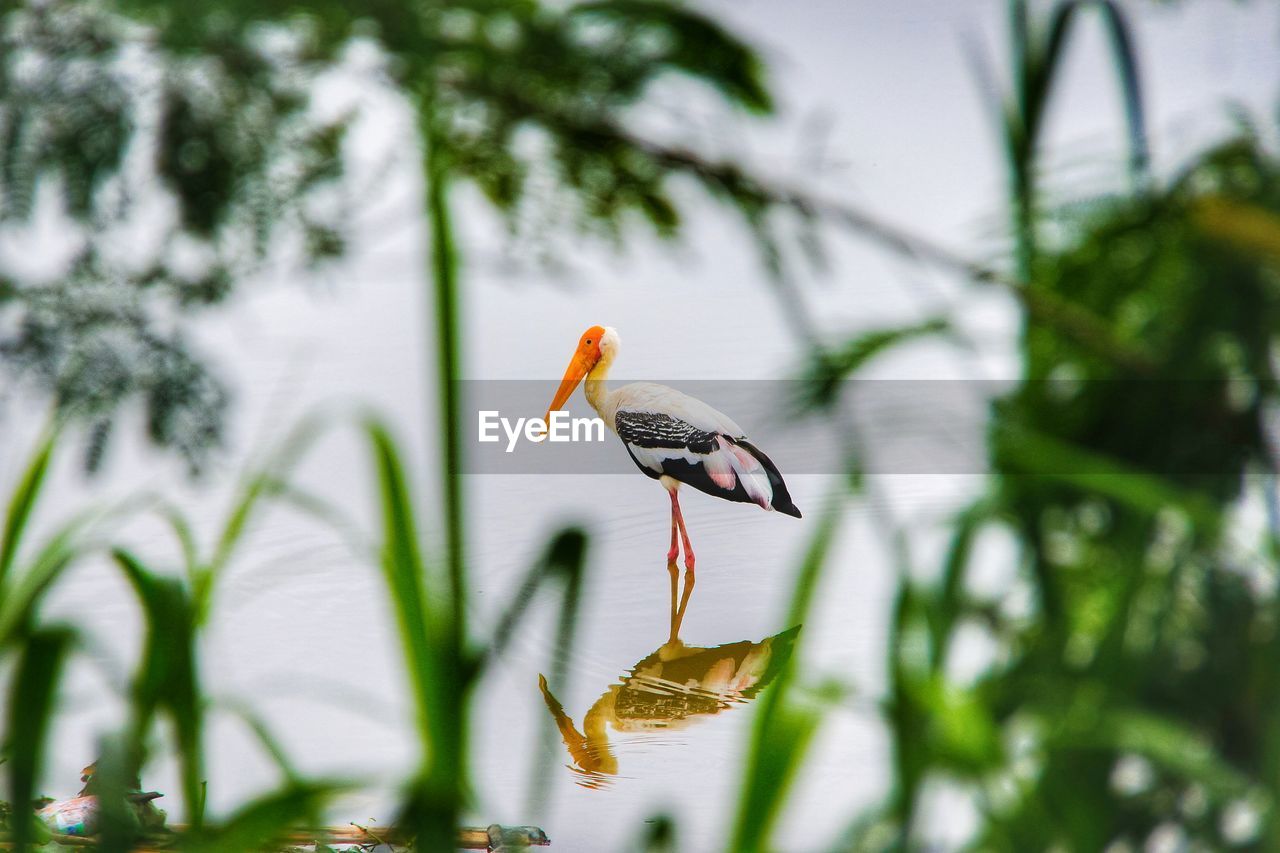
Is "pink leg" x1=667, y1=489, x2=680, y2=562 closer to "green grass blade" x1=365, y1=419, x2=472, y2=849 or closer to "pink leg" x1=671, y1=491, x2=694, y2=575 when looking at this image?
"pink leg" x1=671, y1=491, x2=694, y2=575

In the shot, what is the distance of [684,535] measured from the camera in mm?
551

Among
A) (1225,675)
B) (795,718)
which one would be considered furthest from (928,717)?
(1225,675)

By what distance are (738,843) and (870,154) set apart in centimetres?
37

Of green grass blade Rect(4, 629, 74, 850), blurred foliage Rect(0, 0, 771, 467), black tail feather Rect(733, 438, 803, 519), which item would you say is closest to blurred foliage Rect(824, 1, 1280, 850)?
black tail feather Rect(733, 438, 803, 519)

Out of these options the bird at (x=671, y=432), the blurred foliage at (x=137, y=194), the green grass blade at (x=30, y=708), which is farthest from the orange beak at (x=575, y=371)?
the green grass blade at (x=30, y=708)

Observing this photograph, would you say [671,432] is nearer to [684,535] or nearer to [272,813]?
[684,535]

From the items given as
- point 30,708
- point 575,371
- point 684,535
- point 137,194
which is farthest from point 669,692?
point 137,194

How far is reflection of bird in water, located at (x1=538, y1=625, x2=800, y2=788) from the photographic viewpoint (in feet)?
1.75

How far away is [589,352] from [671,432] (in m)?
0.07

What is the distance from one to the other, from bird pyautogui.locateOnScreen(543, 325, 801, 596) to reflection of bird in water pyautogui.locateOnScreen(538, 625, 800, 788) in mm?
85

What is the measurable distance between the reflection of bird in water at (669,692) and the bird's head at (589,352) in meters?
0.16

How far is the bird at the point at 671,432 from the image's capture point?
0.54 m

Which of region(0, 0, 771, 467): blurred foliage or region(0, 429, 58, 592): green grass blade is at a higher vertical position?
region(0, 0, 771, 467): blurred foliage

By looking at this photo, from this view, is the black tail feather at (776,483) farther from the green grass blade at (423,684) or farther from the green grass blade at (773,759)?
the green grass blade at (423,684)
